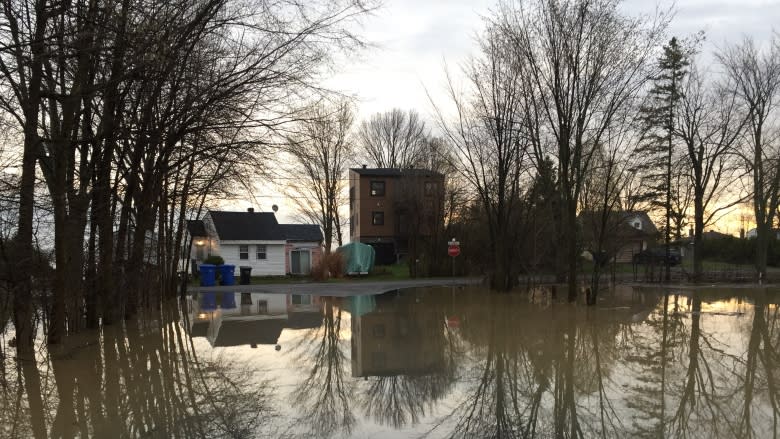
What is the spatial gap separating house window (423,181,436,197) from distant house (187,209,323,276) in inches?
299

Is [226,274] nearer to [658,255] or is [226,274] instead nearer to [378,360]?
[378,360]

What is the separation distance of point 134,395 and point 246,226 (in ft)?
107

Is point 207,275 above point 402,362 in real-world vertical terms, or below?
above

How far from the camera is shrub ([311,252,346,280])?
33.8m

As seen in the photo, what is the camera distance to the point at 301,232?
139 ft

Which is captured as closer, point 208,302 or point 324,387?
point 324,387

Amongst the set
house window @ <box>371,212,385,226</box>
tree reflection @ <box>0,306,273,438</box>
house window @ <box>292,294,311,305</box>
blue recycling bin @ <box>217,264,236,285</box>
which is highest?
house window @ <box>371,212,385,226</box>

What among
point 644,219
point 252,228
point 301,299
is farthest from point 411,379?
point 644,219

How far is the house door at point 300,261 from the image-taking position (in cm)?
4094

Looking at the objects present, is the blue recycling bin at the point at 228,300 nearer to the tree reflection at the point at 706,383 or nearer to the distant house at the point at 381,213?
the tree reflection at the point at 706,383

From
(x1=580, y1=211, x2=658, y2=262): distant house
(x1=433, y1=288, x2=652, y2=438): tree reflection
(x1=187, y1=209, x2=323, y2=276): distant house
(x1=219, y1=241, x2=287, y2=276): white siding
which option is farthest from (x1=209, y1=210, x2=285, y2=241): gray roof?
(x1=433, y1=288, x2=652, y2=438): tree reflection

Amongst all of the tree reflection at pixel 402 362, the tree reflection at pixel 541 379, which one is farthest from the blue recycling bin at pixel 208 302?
the tree reflection at pixel 541 379

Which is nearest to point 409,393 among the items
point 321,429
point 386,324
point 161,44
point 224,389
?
point 321,429

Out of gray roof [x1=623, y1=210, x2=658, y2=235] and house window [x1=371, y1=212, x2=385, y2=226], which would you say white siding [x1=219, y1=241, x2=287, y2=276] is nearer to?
house window [x1=371, y1=212, x2=385, y2=226]
